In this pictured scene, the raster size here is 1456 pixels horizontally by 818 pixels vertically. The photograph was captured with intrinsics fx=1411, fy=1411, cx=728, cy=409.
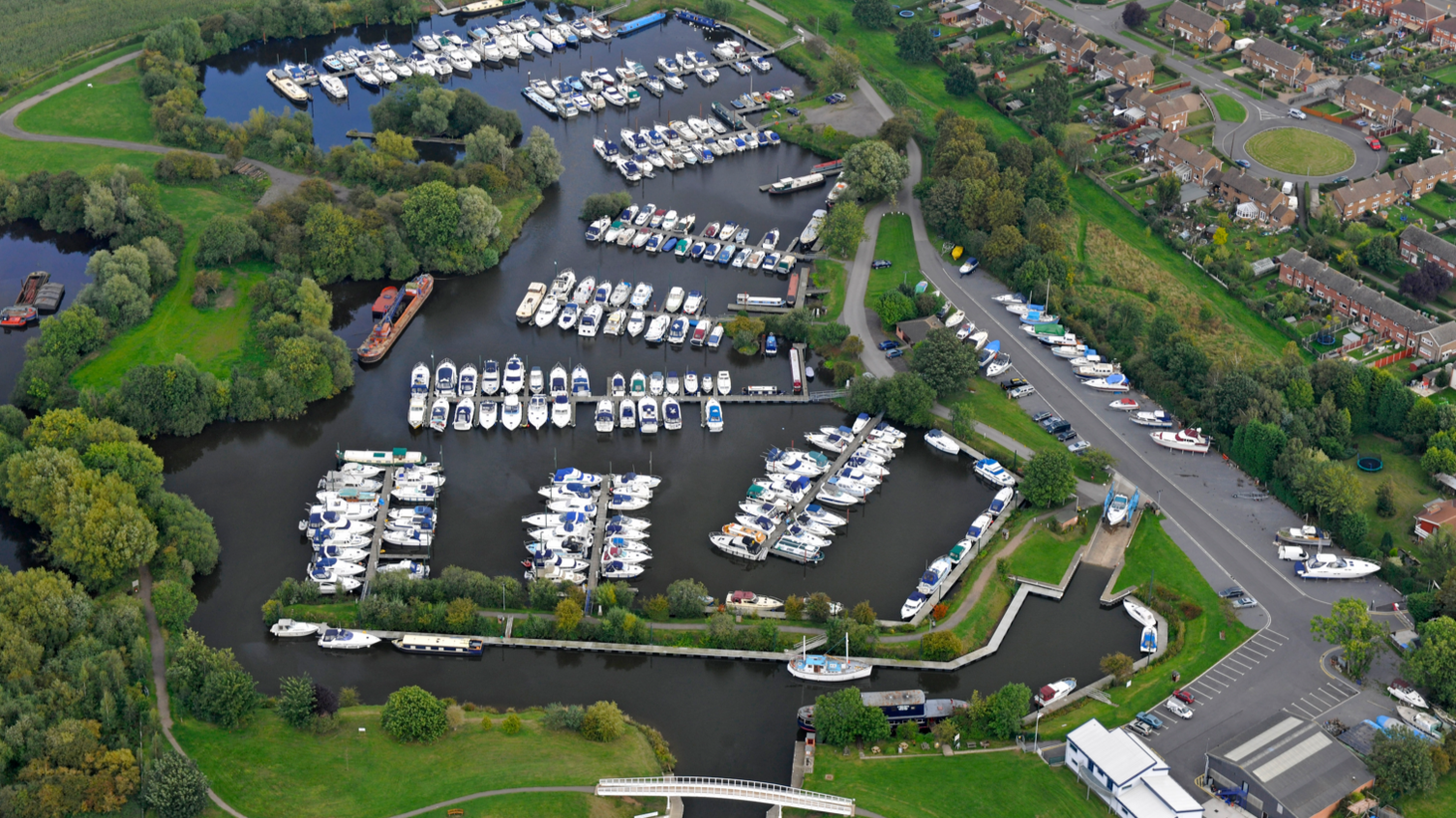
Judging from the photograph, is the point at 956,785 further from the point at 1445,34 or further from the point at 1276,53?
the point at 1445,34

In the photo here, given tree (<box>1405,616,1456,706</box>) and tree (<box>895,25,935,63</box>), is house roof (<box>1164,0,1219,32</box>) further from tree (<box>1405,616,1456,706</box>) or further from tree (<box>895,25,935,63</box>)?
tree (<box>1405,616,1456,706</box>)

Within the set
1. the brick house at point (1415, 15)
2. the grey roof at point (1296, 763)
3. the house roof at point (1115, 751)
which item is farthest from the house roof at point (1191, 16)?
the house roof at point (1115, 751)

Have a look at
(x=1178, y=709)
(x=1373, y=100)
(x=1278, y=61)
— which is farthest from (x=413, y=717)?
(x=1278, y=61)

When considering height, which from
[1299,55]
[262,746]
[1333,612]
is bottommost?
[262,746]

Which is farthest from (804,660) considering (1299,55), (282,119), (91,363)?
(1299,55)

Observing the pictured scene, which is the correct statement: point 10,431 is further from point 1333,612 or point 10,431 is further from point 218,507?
point 1333,612

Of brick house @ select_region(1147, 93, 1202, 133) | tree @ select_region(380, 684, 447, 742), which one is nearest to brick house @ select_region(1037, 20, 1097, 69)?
brick house @ select_region(1147, 93, 1202, 133)

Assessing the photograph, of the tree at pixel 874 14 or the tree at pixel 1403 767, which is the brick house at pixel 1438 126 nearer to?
the tree at pixel 874 14
